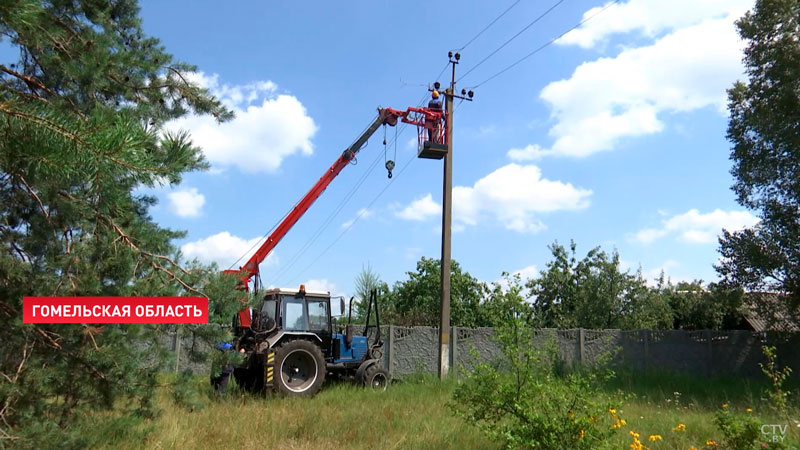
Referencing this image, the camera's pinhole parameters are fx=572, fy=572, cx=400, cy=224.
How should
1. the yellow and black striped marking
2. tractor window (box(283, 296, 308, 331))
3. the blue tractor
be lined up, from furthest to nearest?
tractor window (box(283, 296, 308, 331))
the blue tractor
the yellow and black striped marking

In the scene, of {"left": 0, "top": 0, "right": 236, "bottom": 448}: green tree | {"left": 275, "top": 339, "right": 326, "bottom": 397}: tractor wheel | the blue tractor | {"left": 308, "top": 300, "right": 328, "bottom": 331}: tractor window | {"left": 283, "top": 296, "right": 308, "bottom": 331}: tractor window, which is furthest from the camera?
{"left": 308, "top": 300, "right": 328, "bottom": 331}: tractor window

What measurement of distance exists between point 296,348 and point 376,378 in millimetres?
1941

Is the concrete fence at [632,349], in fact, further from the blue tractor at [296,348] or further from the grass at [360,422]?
the grass at [360,422]

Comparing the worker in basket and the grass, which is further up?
the worker in basket

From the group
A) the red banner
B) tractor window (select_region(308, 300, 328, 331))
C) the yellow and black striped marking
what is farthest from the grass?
tractor window (select_region(308, 300, 328, 331))

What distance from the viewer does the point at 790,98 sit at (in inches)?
504

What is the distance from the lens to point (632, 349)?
1644cm

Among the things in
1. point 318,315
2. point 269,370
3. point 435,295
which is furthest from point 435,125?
point 435,295

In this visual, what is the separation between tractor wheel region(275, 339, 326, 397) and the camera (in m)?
10.7

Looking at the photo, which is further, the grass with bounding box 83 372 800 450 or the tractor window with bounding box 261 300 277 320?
the tractor window with bounding box 261 300 277 320

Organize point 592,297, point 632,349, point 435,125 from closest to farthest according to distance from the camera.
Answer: point 435,125 → point 632,349 → point 592,297

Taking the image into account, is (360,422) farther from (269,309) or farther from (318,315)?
(269,309)

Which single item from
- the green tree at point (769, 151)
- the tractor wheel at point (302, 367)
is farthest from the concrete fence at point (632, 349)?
the tractor wheel at point (302, 367)

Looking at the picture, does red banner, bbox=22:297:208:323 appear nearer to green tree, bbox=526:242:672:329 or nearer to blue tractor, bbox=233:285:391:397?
blue tractor, bbox=233:285:391:397
